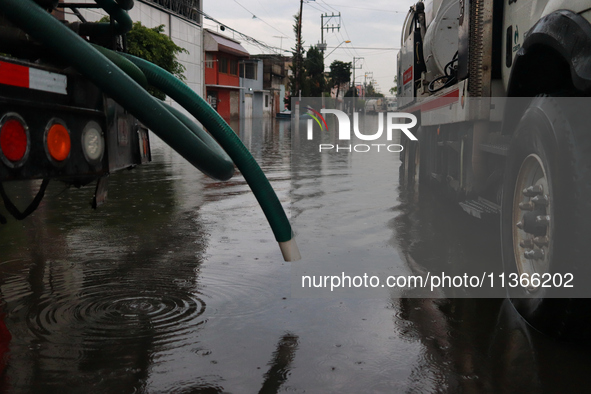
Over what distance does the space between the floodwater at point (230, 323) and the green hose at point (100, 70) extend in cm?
107

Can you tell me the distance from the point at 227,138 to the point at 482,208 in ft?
8.71

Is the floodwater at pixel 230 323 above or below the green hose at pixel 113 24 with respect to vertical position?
below

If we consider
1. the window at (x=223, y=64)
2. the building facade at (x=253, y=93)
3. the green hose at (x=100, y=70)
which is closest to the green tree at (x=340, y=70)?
the building facade at (x=253, y=93)

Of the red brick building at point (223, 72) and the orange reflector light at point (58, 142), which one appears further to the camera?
the red brick building at point (223, 72)

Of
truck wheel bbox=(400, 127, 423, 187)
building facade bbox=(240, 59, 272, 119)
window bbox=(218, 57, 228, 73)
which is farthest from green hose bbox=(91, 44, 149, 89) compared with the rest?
building facade bbox=(240, 59, 272, 119)

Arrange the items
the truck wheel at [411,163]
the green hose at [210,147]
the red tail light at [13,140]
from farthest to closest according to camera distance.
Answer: the truck wheel at [411,163], the green hose at [210,147], the red tail light at [13,140]

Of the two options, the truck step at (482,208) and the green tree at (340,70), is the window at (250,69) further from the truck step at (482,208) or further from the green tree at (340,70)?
the truck step at (482,208)

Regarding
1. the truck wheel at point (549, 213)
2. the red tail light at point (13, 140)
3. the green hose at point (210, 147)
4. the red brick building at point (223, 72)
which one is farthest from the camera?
the red brick building at point (223, 72)

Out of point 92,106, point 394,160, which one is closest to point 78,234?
point 92,106

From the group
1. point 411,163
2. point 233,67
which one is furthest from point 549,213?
point 233,67

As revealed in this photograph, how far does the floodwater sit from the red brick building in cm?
4591

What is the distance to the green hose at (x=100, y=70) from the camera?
2.54 m

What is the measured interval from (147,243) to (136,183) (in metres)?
4.59

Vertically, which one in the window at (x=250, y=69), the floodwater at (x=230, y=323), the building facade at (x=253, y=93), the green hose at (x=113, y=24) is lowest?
the floodwater at (x=230, y=323)
